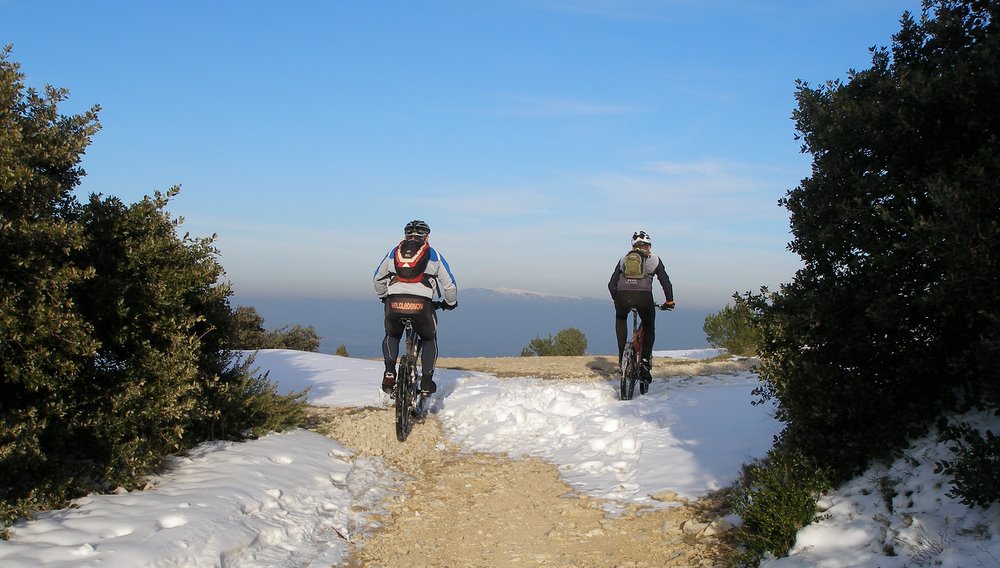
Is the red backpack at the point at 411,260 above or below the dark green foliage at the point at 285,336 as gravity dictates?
above

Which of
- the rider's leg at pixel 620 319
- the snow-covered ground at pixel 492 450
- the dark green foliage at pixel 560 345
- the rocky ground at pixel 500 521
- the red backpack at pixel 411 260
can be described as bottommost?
the rocky ground at pixel 500 521

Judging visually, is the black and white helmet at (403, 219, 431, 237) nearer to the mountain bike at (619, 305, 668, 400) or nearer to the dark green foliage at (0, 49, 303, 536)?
the dark green foliage at (0, 49, 303, 536)

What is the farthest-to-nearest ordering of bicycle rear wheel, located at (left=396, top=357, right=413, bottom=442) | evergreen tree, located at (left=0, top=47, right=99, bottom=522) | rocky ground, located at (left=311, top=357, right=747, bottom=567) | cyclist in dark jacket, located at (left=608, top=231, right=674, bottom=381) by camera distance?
cyclist in dark jacket, located at (left=608, top=231, right=674, bottom=381) → bicycle rear wheel, located at (left=396, top=357, right=413, bottom=442) → rocky ground, located at (left=311, top=357, right=747, bottom=567) → evergreen tree, located at (left=0, top=47, right=99, bottom=522)

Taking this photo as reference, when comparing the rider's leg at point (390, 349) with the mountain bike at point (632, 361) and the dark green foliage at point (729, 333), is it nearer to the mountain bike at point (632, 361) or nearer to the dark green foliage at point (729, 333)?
the mountain bike at point (632, 361)

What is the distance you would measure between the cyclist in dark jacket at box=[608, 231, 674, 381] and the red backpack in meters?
3.41

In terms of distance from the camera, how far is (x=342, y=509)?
5.86 m

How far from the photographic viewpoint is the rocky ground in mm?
4969

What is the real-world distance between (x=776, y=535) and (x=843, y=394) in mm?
963

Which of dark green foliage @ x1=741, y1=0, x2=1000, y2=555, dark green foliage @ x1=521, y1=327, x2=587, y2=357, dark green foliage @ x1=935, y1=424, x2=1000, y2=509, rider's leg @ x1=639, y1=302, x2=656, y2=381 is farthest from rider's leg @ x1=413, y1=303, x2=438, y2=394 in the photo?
dark green foliage @ x1=521, y1=327, x2=587, y2=357

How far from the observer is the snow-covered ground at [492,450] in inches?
151

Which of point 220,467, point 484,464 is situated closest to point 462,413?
point 484,464

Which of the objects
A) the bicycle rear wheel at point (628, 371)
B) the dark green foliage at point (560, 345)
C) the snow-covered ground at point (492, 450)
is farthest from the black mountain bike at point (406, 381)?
the dark green foliage at point (560, 345)

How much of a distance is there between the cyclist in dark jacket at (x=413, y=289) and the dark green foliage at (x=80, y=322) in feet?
7.26

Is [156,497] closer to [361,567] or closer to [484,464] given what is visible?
[361,567]
